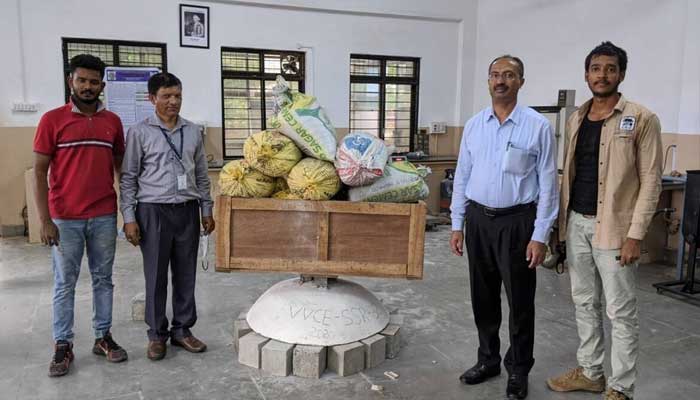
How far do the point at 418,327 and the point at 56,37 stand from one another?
5169 mm

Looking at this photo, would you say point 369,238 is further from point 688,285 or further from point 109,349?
point 688,285

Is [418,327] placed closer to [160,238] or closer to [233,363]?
[233,363]

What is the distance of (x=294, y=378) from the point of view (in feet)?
9.52

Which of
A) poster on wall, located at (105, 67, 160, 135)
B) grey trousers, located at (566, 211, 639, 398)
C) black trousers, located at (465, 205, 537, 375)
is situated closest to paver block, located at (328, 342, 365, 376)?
black trousers, located at (465, 205, 537, 375)

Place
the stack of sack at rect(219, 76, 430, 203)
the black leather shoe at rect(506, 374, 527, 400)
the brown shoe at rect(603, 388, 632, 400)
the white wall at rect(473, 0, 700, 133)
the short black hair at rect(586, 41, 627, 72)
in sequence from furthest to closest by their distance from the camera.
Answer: the white wall at rect(473, 0, 700, 133)
the stack of sack at rect(219, 76, 430, 203)
the black leather shoe at rect(506, 374, 527, 400)
the brown shoe at rect(603, 388, 632, 400)
the short black hair at rect(586, 41, 627, 72)

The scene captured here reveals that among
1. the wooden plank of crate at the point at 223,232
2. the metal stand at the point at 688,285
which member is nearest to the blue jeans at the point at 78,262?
the wooden plank of crate at the point at 223,232

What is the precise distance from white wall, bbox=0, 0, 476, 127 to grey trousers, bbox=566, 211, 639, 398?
539cm

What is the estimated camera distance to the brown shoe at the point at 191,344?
318 centimetres

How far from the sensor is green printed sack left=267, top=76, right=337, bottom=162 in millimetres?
2859

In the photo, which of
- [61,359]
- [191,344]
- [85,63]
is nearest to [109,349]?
[61,359]

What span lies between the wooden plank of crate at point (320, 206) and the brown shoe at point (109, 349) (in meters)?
1.02

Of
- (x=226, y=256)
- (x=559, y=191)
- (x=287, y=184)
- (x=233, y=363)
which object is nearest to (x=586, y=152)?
(x=559, y=191)

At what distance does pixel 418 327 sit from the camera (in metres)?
3.66

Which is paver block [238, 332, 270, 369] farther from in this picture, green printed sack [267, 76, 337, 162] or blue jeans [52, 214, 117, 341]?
green printed sack [267, 76, 337, 162]
